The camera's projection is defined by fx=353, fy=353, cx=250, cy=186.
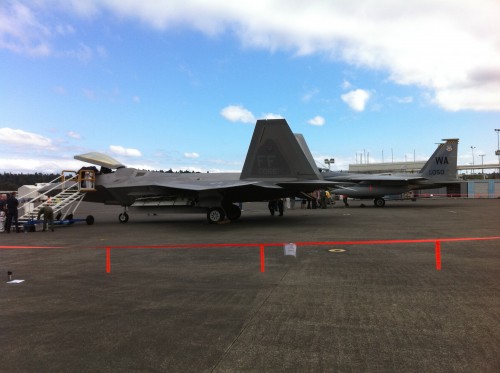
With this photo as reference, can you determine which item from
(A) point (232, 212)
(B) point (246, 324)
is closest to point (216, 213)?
(A) point (232, 212)

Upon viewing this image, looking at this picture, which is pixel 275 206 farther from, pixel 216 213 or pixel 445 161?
pixel 445 161

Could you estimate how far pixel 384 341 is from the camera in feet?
12.6

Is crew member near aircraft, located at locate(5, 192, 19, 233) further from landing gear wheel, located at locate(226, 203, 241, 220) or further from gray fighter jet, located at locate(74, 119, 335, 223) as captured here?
landing gear wheel, located at locate(226, 203, 241, 220)

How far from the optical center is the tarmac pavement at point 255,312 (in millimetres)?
3480

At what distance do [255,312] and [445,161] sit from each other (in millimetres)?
29628

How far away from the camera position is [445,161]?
29.3 metres

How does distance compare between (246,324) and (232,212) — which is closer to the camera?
(246,324)

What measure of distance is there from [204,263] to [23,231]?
1230 centimetres

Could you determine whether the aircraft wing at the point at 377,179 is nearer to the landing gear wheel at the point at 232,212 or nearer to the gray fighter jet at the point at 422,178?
the gray fighter jet at the point at 422,178

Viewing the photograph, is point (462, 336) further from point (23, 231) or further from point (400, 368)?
point (23, 231)

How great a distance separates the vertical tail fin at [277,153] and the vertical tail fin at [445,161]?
17.9 metres

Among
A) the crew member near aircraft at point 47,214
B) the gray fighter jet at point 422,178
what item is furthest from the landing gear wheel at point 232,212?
the gray fighter jet at point 422,178

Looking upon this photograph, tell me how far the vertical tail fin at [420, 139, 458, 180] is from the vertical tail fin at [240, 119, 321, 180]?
17.9m

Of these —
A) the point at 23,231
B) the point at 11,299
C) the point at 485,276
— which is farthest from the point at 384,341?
the point at 23,231
